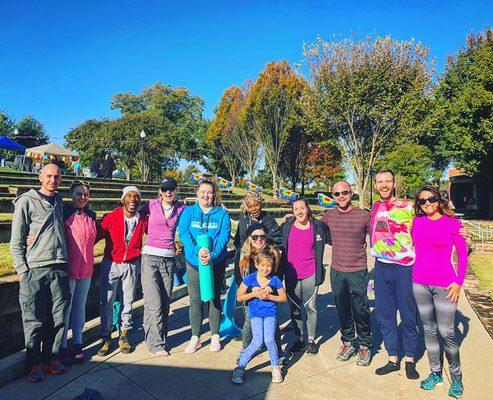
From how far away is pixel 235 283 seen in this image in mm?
4887

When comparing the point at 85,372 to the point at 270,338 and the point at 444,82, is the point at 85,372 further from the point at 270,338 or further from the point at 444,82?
the point at 444,82

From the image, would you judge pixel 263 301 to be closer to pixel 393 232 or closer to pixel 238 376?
pixel 238 376

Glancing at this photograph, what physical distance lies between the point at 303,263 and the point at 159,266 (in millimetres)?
1669

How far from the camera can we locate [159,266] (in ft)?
14.1

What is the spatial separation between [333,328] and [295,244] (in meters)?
1.72

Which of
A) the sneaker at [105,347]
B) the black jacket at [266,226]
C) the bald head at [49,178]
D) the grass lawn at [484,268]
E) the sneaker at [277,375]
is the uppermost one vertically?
the bald head at [49,178]

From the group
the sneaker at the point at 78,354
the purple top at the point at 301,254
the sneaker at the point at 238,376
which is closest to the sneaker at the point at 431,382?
the purple top at the point at 301,254

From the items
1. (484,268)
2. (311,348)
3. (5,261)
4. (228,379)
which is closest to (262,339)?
(228,379)

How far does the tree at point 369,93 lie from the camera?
62.7ft

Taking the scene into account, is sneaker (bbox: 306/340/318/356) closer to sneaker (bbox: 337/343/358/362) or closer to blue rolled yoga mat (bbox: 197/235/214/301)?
sneaker (bbox: 337/343/358/362)

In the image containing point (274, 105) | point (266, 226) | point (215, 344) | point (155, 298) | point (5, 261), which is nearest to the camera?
point (155, 298)

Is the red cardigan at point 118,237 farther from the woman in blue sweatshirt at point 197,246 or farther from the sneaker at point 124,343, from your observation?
the sneaker at point 124,343

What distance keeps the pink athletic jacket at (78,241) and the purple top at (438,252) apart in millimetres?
3336

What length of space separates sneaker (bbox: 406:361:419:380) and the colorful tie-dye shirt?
1.02 metres
